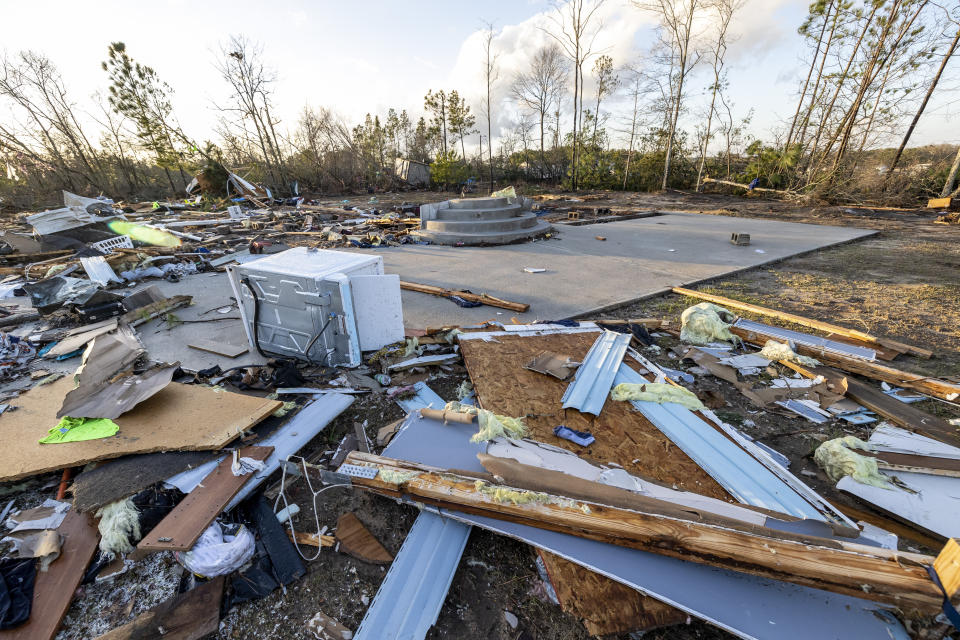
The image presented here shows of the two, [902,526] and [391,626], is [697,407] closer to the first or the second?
[902,526]

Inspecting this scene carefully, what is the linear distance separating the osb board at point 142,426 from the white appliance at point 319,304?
88 centimetres

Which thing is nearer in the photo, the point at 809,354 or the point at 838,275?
the point at 809,354

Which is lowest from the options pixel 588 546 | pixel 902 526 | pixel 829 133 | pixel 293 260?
pixel 902 526

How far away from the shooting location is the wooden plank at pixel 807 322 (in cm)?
399

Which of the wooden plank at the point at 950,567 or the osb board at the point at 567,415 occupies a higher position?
the wooden plank at the point at 950,567

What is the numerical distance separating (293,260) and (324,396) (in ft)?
4.94

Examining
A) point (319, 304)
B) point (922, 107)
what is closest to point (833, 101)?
point (922, 107)

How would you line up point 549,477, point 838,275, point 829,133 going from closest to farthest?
1. point 549,477
2. point 838,275
3. point 829,133

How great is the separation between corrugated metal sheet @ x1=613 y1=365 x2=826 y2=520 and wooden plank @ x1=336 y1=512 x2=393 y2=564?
2095mm

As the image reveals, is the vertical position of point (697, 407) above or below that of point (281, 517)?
above

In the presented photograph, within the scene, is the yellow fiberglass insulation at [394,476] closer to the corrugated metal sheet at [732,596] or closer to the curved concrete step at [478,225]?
the corrugated metal sheet at [732,596]

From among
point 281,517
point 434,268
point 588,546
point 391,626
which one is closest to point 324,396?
point 281,517

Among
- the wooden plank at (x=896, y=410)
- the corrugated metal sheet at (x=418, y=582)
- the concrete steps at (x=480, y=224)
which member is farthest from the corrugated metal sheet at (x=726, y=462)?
the concrete steps at (x=480, y=224)

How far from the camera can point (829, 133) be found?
61.9 ft
